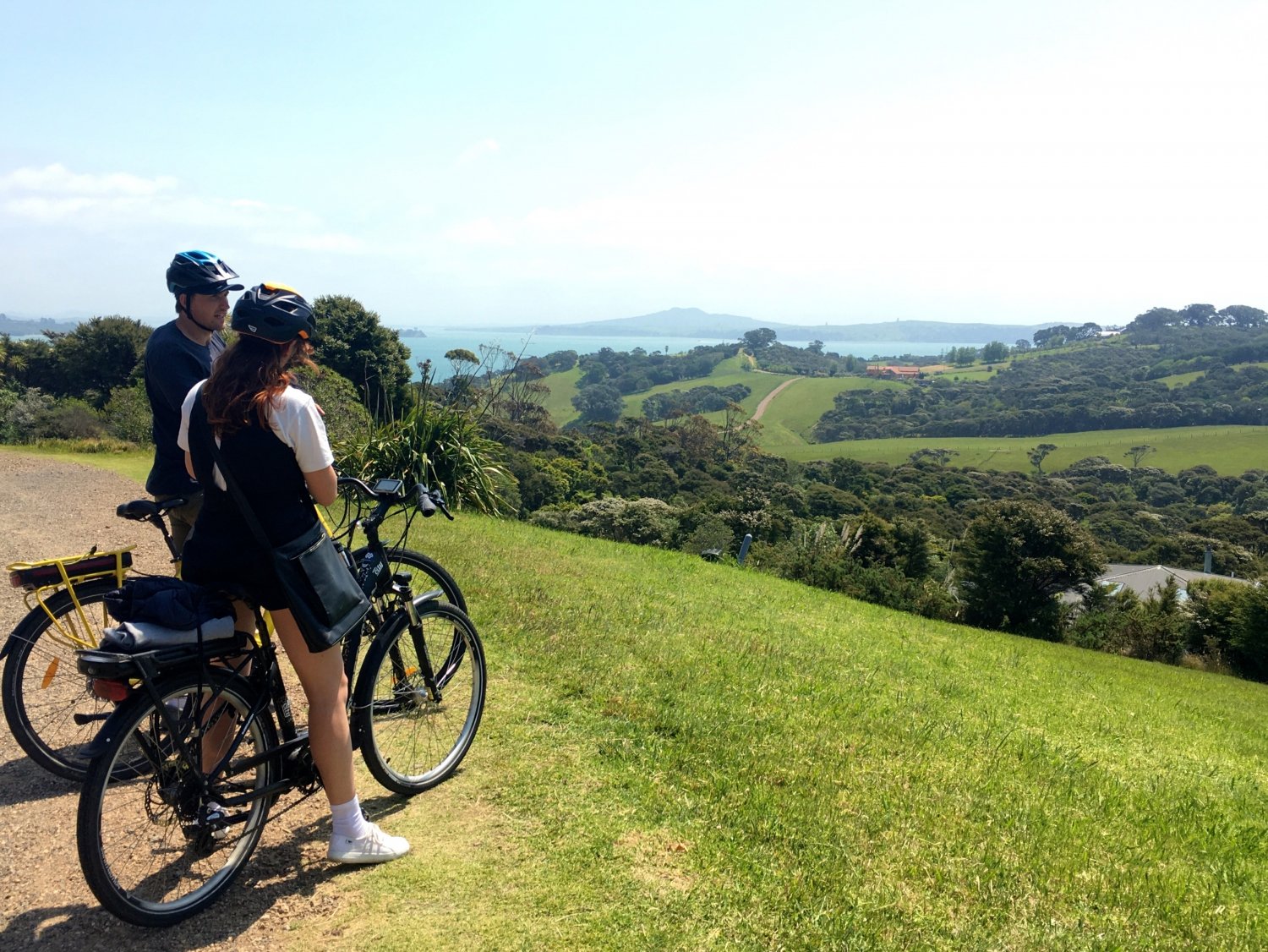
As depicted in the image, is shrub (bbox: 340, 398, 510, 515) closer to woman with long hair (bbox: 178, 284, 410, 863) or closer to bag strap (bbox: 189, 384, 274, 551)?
woman with long hair (bbox: 178, 284, 410, 863)

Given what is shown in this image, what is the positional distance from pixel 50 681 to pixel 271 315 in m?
2.17

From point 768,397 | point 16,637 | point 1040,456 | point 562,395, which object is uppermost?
point 16,637

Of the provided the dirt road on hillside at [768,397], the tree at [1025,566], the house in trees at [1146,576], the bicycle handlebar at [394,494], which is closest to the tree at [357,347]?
the tree at [1025,566]

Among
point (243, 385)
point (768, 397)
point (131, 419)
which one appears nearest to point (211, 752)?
point (243, 385)

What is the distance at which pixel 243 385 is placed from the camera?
262 centimetres

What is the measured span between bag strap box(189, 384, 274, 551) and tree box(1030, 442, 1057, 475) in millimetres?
96601

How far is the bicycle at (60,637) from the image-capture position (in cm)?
341

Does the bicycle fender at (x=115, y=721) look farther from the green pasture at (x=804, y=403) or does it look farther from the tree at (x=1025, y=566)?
the green pasture at (x=804, y=403)

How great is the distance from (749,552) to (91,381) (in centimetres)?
3052

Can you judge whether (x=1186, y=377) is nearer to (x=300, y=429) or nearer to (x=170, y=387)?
(x=170, y=387)

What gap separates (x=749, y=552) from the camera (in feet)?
61.2

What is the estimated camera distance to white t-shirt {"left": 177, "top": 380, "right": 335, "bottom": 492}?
2641mm

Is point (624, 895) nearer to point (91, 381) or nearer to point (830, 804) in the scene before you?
point (830, 804)

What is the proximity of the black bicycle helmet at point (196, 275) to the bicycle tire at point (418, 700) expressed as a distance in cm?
179
